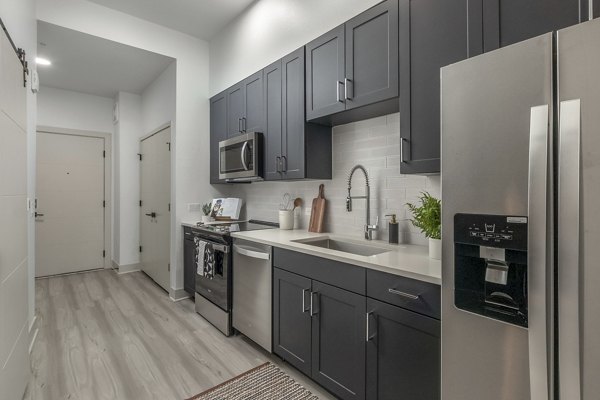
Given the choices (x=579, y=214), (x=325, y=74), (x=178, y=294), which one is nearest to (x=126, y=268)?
(x=178, y=294)

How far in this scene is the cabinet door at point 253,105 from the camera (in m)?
2.91

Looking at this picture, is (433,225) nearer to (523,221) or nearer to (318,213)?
(523,221)

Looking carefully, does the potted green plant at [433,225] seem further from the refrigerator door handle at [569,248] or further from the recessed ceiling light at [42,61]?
the recessed ceiling light at [42,61]

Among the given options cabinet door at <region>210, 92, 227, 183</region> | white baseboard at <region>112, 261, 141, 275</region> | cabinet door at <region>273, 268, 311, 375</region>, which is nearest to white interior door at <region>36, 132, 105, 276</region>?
white baseboard at <region>112, 261, 141, 275</region>

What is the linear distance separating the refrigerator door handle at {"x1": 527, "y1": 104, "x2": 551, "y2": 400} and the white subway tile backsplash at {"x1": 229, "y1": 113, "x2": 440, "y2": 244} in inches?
40.3

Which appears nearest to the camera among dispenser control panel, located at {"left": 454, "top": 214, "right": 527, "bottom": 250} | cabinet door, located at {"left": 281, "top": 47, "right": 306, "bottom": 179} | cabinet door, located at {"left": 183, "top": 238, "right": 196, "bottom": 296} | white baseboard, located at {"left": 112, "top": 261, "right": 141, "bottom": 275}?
dispenser control panel, located at {"left": 454, "top": 214, "right": 527, "bottom": 250}

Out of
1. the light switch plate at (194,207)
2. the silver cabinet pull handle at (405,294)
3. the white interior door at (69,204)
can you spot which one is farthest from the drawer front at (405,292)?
the white interior door at (69,204)

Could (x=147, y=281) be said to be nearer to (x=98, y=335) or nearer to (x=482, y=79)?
(x=98, y=335)

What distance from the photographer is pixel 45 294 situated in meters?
3.81

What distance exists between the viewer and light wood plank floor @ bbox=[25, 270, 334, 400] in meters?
Result: 2.00

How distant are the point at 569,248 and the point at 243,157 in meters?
2.50

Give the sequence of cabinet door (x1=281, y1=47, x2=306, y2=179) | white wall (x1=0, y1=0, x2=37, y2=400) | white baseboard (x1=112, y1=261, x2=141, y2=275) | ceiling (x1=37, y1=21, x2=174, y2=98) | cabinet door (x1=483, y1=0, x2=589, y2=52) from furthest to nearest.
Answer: white baseboard (x1=112, y1=261, x2=141, y2=275) < ceiling (x1=37, y1=21, x2=174, y2=98) < cabinet door (x1=281, y1=47, x2=306, y2=179) < white wall (x1=0, y1=0, x2=37, y2=400) < cabinet door (x1=483, y1=0, x2=589, y2=52)

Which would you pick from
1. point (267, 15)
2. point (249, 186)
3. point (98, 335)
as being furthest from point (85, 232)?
point (267, 15)

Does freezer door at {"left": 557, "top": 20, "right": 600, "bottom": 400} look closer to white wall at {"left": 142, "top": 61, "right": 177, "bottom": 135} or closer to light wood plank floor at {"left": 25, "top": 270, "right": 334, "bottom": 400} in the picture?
light wood plank floor at {"left": 25, "top": 270, "right": 334, "bottom": 400}
